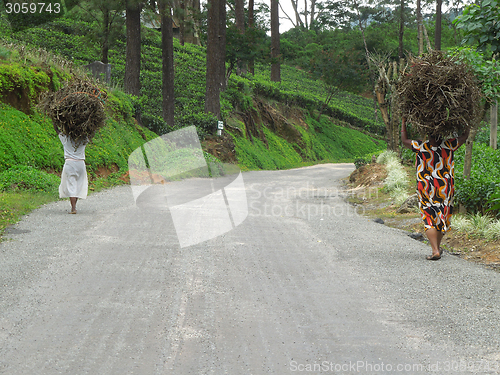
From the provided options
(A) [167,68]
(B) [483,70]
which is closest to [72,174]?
(B) [483,70]

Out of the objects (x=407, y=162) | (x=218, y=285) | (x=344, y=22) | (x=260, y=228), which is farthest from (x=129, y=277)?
(x=344, y=22)

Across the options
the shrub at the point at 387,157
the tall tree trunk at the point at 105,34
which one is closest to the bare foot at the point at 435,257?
the shrub at the point at 387,157

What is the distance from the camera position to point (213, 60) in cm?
2556

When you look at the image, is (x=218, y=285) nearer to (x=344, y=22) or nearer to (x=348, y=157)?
(x=348, y=157)

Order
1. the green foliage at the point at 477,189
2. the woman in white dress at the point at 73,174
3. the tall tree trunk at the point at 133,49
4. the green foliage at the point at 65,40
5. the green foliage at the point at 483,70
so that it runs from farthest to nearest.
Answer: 1. the green foliage at the point at 65,40
2. the tall tree trunk at the point at 133,49
3. the woman in white dress at the point at 73,174
4. the green foliage at the point at 477,189
5. the green foliage at the point at 483,70

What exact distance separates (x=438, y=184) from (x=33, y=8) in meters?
28.1

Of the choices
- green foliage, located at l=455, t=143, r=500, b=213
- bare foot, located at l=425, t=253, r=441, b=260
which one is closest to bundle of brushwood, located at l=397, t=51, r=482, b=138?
bare foot, located at l=425, t=253, r=441, b=260

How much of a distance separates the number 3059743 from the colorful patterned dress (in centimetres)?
2680

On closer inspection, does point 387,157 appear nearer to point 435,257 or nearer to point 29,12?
point 435,257

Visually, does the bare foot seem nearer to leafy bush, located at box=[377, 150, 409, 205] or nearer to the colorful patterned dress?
the colorful patterned dress

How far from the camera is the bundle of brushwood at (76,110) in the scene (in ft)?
31.8

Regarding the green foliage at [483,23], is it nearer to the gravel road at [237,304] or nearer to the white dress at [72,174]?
the gravel road at [237,304]

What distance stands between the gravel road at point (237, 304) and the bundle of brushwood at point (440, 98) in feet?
6.00

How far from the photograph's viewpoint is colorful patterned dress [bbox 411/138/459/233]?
6.79 metres
